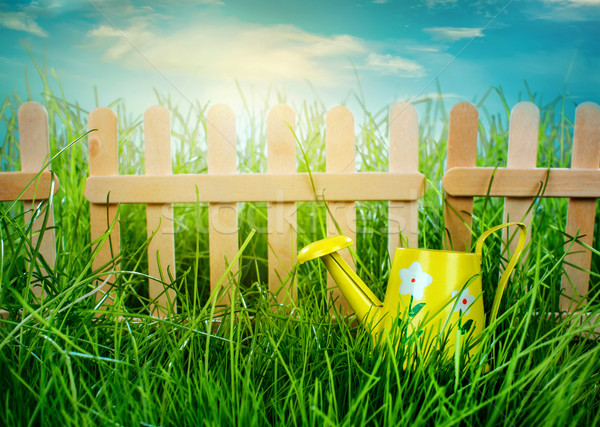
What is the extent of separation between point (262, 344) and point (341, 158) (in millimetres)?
619

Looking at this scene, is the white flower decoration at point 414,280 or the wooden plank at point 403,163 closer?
the white flower decoration at point 414,280

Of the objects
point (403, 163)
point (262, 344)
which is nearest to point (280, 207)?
point (403, 163)

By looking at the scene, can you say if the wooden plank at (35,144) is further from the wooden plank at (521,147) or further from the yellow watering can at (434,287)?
the wooden plank at (521,147)

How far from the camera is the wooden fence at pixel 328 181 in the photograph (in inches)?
47.1

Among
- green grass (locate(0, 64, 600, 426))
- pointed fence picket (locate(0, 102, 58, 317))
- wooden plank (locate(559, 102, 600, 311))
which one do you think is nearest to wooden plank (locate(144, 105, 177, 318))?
green grass (locate(0, 64, 600, 426))

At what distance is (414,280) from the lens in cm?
80

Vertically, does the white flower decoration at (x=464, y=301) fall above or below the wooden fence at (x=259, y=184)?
below

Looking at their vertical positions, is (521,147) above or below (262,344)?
above

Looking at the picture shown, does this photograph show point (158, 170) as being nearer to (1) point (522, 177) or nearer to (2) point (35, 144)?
(2) point (35, 144)

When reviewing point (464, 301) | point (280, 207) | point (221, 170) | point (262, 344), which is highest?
point (221, 170)

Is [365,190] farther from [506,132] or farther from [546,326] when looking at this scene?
[506,132]

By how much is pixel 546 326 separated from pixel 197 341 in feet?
2.50

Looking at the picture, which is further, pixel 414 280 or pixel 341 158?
pixel 341 158

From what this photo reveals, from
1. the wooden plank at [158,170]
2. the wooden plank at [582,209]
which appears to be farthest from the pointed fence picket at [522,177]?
the wooden plank at [158,170]
